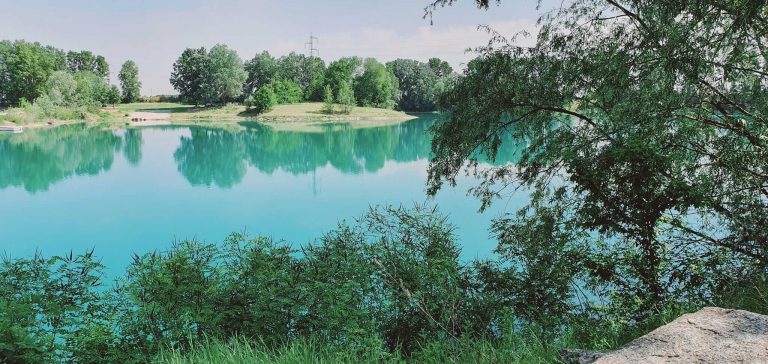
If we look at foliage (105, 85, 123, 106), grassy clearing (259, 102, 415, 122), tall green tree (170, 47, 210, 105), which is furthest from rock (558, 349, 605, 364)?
foliage (105, 85, 123, 106)

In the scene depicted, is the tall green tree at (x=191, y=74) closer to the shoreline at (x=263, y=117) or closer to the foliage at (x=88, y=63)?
the shoreline at (x=263, y=117)

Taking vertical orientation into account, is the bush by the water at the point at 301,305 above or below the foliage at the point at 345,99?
below

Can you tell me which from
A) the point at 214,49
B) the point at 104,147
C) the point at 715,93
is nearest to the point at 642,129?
the point at 715,93

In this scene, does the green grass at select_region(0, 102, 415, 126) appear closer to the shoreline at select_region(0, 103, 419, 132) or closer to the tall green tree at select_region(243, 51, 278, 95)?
the shoreline at select_region(0, 103, 419, 132)

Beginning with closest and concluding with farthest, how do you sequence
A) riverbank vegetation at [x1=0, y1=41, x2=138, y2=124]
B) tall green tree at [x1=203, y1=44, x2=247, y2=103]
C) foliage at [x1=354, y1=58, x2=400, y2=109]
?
riverbank vegetation at [x1=0, y1=41, x2=138, y2=124] → tall green tree at [x1=203, y1=44, x2=247, y2=103] → foliage at [x1=354, y1=58, x2=400, y2=109]

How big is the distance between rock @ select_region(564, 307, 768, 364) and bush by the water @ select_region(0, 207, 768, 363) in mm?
1160

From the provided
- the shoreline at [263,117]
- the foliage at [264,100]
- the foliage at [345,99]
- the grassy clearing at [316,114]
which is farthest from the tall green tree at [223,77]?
the foliage at [345,99]

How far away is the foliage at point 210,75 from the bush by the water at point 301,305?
67745 mm

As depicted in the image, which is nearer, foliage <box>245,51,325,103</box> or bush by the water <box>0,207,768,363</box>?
bush by the water <box>0,207,768,363</box>

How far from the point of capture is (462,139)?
715 cm

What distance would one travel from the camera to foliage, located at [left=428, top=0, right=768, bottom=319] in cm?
444

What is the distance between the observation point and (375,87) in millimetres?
72812

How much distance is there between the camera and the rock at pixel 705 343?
199 centimetres

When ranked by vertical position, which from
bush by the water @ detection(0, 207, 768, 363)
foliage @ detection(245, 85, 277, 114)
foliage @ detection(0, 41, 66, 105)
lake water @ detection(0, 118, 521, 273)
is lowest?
lake water @ detection(0, 118, 521, 273)
